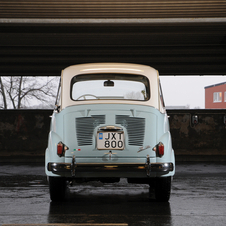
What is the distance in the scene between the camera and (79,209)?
604cm

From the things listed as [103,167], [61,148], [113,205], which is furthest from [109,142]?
[113,205]

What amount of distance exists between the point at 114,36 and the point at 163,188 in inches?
392

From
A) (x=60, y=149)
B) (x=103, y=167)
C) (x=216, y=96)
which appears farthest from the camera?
(x=216, y=96)

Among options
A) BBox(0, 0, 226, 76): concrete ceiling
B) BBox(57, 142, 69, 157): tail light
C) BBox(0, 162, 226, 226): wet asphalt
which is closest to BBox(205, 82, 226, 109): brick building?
BBox(0, 0, 226, 76): concrete ceiling

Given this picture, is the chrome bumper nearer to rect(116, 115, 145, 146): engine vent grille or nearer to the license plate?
the license plate

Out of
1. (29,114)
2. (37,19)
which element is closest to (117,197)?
(37,19)

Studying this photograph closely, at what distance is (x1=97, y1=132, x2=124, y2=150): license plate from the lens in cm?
602

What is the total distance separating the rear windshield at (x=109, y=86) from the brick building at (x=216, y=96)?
107ft

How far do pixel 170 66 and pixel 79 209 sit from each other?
1213 cm

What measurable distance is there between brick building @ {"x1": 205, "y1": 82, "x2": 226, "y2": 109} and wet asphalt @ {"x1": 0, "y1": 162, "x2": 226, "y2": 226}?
31.7 m

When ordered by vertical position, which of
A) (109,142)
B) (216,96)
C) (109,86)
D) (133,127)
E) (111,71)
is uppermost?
(216,96)

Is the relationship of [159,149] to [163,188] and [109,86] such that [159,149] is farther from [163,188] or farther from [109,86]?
[109,86]

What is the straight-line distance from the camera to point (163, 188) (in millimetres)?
6586

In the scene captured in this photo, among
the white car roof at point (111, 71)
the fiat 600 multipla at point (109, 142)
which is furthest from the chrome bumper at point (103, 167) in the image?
the white car roof at point (111, 71)
